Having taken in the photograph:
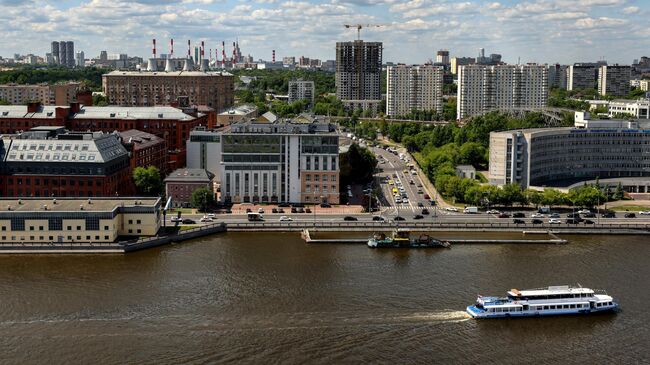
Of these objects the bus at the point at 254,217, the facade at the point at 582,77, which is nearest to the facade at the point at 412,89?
the facade at the point at 582,77

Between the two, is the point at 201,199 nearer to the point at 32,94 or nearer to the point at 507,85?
the point at 32,94

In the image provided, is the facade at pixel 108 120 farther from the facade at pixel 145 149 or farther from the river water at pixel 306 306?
the river water at pixel 306 306

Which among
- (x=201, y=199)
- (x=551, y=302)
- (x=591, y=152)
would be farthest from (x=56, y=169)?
(x=591, y=152)

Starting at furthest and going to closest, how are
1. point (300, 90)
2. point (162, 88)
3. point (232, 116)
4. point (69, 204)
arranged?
point (300, 90), point (162, 88), point (232, 116), point (69, 204)

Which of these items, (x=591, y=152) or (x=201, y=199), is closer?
(x=201, y=199)

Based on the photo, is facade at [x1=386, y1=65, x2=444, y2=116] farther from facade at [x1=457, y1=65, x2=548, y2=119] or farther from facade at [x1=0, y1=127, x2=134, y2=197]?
facade at [x1=0, y1=127, x2=134, y2=197]

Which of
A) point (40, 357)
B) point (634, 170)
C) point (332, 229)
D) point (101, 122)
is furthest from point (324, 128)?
point (40, 357)
